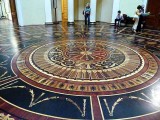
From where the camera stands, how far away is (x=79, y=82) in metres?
3.11

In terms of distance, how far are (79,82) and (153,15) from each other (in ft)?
23.9

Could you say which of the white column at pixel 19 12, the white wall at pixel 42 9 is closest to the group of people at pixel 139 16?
the white wall at pixel 42 9

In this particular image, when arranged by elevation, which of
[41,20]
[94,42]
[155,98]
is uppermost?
[41,20]

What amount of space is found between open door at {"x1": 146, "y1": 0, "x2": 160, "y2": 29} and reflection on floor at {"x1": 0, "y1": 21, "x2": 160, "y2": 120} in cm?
389

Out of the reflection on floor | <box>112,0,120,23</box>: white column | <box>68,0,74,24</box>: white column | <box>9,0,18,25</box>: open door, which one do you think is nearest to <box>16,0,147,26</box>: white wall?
<box>112,0,120,23</box>: white column

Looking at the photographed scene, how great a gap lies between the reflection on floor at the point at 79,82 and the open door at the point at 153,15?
12.8 ft

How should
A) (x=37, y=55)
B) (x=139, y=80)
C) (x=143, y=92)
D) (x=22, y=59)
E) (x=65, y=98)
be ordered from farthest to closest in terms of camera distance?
(x=37, y=55) < (x=22, y=59) < (x=139, y=80) < (x=143, y=92) < (x=65, y=98)

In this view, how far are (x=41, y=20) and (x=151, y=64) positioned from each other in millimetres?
7733

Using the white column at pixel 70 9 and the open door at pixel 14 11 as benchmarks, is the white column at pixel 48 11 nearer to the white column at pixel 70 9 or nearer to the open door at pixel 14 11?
the white column at pixel 70 9

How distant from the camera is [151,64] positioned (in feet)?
12.8

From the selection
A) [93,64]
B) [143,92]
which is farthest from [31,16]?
[143,92]

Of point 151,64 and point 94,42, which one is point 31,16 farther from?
point 151,64

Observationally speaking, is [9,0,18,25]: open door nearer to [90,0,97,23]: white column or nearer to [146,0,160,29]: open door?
[90,0,97,23]: white column

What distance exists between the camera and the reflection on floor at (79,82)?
234 cm
